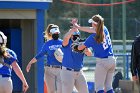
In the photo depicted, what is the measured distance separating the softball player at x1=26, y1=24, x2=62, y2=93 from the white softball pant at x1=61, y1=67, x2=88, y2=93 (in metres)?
1.11

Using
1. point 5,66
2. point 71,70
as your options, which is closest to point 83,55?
point 71,70

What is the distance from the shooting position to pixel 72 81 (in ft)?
33.2

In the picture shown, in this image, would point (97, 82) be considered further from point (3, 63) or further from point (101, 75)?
point (3, 63)

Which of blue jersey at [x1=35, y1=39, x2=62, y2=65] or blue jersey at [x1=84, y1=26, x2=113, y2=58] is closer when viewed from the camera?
blue jersey at [x1=84, y1=26, x2=113, y2=58]

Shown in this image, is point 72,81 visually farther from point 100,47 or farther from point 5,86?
point 5,86

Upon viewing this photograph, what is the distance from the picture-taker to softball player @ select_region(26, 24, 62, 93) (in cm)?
1135

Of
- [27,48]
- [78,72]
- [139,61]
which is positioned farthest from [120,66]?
[139,61]

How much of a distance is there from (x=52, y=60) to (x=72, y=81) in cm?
150

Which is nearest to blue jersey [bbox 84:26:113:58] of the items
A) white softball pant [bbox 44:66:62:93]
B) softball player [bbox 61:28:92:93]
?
softball player [bbox 61:28:92:93]

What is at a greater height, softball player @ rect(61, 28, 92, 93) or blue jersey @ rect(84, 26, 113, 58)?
blue jersey @ rect(84, 26, 113, 58)

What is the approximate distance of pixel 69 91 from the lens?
399 inches

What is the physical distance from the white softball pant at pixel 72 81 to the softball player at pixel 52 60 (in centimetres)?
111

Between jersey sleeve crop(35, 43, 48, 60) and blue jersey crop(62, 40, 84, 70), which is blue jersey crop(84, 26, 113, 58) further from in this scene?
jersey sleeve crop(35, 43, 48, 60)

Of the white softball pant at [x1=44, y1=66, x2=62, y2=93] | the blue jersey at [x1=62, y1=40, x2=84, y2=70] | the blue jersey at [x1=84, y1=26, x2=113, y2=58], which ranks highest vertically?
the blue jersey at [x1=84, y1=26, x2=113, y2=58]
